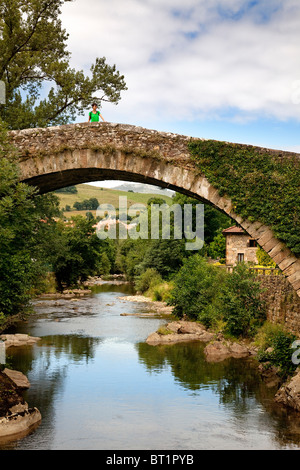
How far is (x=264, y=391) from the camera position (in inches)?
467

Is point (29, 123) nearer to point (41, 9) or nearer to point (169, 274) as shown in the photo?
point (41, 9)

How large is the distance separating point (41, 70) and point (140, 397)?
38.3ft

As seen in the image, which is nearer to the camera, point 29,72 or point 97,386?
point 97,386

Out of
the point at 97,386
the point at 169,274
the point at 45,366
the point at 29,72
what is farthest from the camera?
the point at 169,274

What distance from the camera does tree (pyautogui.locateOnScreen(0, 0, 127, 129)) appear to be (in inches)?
638

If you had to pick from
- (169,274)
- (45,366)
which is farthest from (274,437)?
(169,274)

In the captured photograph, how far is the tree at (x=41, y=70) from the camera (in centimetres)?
1620

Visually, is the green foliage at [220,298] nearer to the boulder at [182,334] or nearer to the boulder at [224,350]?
the boulder at [182,334]

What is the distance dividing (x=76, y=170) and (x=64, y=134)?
73 cm

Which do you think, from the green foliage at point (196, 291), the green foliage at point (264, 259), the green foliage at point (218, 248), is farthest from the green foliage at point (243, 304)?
the green foliage at point (218, 248)

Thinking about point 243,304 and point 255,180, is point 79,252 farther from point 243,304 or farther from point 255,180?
point 255,180

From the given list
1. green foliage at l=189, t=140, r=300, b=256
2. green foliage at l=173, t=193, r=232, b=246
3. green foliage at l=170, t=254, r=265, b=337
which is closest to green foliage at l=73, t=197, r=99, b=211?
green foliage at l=173, t=193, r=232, b=246

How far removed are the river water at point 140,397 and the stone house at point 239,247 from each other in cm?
1172

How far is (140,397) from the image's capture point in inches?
440
